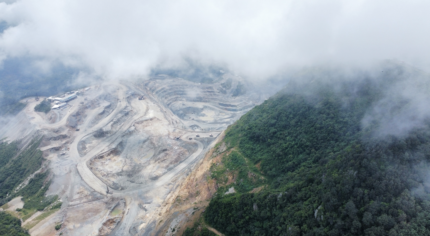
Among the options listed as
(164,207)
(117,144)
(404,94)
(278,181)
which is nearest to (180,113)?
(117,144)

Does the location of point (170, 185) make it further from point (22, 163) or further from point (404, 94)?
point (404, 94)

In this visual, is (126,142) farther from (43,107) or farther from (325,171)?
(325,171)

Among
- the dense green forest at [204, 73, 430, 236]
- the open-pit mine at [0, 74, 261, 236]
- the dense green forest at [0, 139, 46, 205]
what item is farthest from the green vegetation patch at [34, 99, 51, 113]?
the dense green forest at [204, 73, 430, 236]

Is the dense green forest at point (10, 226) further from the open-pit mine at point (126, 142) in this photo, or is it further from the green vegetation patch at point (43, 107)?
the green vegetation patch at point (43, 107)

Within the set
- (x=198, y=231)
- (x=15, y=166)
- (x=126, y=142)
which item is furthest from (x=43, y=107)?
(x=198, y=231)

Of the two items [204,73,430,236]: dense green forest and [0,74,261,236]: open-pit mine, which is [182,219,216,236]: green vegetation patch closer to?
[204,73,430,236]: dense green forest

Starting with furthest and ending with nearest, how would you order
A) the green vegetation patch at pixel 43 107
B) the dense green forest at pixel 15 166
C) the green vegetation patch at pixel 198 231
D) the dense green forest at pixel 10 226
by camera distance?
the green vegetation patch at pixel 43 107, the dense green forest at pixel 15 166, the dense green forest at pixel 10 226, the green vegetation patch at pixel 198 231

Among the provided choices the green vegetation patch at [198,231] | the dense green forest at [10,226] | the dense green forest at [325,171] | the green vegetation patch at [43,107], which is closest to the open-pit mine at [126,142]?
the green vegetation patch at [43,107]
